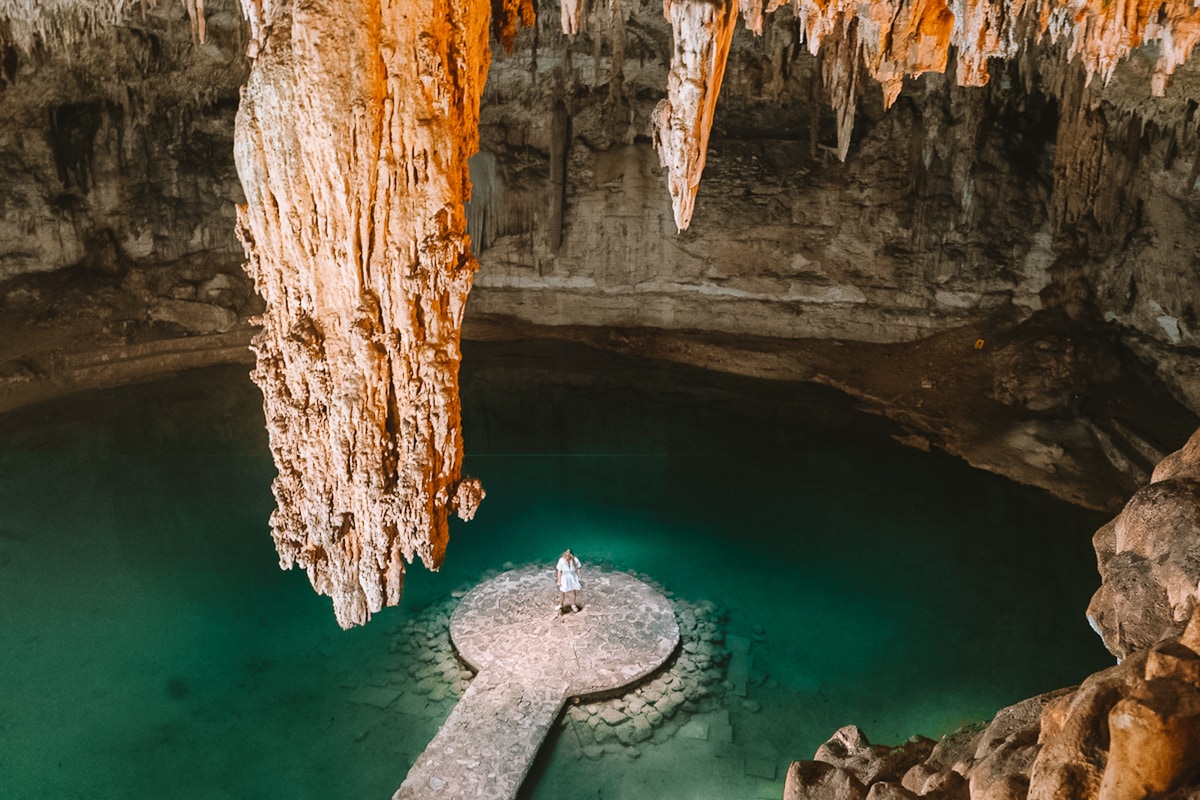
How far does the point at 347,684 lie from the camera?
6.96 meters

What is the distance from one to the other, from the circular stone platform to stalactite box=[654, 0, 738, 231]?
345 centimetres

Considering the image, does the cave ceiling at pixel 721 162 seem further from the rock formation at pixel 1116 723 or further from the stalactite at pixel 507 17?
the rock formation at pixel 1116 723

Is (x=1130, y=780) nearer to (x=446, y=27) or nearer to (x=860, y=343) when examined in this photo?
(x=446, y=27)

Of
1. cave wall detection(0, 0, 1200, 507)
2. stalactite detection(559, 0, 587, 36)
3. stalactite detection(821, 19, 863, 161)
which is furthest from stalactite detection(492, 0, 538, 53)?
cave wall detection(0, 0, 1200, 507)

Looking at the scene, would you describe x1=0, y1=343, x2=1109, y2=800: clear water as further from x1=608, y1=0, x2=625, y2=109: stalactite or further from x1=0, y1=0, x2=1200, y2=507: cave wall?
x1=608, y1=0, x2=625, y2=109: stalactite

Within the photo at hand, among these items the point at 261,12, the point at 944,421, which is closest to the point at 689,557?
the point at 944,421

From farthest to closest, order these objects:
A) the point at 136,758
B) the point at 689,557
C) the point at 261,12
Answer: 1. the point at 689,557
2. the point at 136,758
3. the point at 261,12

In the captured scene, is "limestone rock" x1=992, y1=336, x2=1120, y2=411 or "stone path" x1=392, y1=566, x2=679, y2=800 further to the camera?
"limestone rock" x1=992, y1=336, x2=1120, y2=411

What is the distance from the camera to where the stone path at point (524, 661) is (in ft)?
19.4

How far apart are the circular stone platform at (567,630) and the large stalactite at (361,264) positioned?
2.16m

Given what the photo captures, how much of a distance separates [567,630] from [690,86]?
4.33 metres

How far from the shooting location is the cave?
14.7 ft

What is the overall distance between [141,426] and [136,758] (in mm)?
5935

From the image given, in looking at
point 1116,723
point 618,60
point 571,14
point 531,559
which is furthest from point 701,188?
point 1116,723
